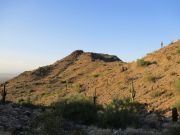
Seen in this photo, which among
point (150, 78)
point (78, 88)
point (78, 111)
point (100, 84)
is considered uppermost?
point (100, 84)

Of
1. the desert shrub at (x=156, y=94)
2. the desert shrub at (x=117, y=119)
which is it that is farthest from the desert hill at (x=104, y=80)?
the desert shrub at (x=117, y=119)

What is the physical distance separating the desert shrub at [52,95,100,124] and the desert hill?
13035 millimetres

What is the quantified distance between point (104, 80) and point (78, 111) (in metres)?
39.6

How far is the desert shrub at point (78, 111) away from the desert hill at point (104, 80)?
13035mm

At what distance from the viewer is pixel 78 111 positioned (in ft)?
86.3

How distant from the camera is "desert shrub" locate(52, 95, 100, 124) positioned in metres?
25.5

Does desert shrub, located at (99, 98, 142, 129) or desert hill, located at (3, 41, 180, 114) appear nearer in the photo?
desert shrub, located at (99, 98, 142, 129)

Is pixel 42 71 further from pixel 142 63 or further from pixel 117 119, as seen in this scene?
pixel 117 119

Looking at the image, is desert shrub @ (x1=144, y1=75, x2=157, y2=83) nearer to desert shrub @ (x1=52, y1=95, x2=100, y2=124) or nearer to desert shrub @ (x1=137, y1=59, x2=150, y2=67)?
desert shrub @ (x1=137, y1=59, x2=150, y2=67)

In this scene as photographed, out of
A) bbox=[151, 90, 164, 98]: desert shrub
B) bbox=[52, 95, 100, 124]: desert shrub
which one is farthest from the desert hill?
bbox=[52, 95, 100, 124]: desert shrub

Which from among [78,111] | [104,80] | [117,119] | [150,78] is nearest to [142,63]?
[104,80]

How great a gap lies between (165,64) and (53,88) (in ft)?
77.2

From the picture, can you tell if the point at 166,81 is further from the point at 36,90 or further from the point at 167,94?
the point at 36,90

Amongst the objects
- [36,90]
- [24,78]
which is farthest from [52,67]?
[36,90]
